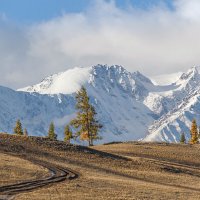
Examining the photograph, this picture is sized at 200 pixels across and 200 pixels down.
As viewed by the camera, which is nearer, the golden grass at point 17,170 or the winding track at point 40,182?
the winding track at point 40,182

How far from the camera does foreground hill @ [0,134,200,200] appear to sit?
169 feet

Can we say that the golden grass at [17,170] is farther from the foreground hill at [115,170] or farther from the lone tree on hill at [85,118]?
the lone tree on hill at [85,118]

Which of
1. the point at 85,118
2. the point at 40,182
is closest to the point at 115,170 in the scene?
the point at 40,182

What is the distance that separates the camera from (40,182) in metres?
55.3

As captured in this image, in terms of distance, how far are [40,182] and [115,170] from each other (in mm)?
21525

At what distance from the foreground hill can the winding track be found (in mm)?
1029

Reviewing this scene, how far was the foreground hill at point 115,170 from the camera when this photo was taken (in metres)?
51.6

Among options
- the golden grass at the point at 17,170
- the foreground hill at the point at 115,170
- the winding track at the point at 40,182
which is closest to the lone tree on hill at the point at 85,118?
the foreground hill at the point at 115,170

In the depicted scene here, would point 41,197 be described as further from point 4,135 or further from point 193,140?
point 193,140

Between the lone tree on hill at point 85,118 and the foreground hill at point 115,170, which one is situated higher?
the lone tree on hill at point 85,118

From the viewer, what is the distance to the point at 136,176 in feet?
234

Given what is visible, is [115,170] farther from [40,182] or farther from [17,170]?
[40,182]

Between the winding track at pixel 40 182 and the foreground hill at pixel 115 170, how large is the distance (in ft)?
3.38

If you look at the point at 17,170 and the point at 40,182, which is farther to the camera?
the point at 17,170
